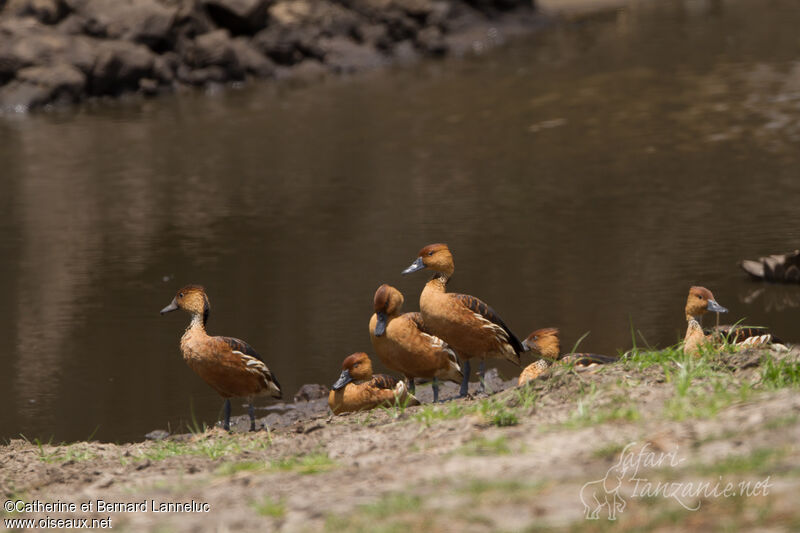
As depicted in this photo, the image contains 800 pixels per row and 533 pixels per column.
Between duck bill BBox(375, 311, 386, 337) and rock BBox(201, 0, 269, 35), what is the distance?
89.2 ft

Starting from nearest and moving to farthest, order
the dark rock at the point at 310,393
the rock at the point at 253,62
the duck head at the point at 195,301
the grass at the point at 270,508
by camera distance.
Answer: the grass at the point at 270,508, the duck head at the point at 195,301, the dark rock at the point at 310,393, the rock at the point at 253,62

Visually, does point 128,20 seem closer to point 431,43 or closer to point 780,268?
point 431,43

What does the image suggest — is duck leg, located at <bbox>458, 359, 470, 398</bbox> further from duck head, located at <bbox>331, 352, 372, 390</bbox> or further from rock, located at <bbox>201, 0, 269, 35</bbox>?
rock, located at <bbox>201, 0, 269, 35</bbox>

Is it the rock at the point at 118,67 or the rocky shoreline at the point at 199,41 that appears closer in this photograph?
the rocky shoreline at the point at 199,41

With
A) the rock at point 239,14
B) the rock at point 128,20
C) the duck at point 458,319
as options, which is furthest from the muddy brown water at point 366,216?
the rock at point 239,14

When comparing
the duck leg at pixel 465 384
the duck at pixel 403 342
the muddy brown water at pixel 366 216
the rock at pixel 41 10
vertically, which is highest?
the rock at pixel 41 10

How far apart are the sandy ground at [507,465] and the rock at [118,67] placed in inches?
967

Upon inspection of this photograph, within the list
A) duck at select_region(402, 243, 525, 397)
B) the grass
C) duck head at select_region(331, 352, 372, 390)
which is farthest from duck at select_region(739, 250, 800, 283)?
the grass

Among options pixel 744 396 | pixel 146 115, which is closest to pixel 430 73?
pixel 146 115

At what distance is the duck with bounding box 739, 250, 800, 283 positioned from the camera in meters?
10.7

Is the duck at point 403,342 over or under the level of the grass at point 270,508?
under

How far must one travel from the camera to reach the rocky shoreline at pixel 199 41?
97.9ft

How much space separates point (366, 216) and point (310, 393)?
6.27 meters

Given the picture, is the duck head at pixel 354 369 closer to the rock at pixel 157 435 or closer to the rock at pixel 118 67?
the rock at pixel 157 435
